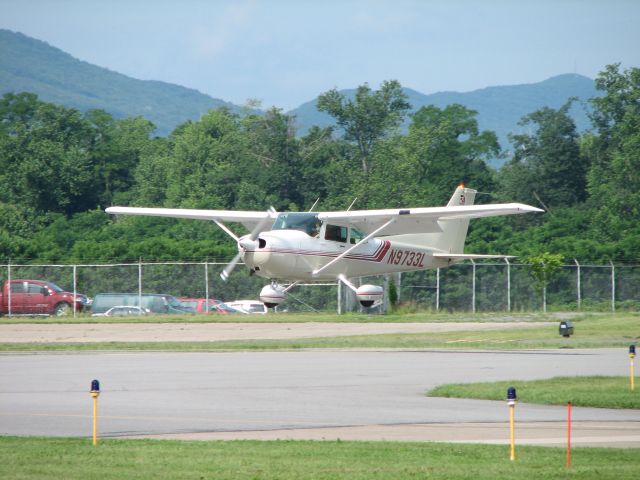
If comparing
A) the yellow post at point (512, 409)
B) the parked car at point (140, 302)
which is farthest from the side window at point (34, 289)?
the yellow post at point (512, 409)

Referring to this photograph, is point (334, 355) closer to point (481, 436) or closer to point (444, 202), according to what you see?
point (481, 436)

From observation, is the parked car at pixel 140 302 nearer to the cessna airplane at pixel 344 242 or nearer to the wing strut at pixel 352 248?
the cessna airplane at pixel 344 242

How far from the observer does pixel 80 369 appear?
23578mm

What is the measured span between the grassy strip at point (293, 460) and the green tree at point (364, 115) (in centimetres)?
7497

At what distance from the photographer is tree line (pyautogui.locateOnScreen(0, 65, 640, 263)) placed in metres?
67.4

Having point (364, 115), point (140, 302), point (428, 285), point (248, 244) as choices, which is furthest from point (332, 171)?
point (248, 244)

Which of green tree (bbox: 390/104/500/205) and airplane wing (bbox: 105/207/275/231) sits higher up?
green tree (bbox: 390/104/500/205)

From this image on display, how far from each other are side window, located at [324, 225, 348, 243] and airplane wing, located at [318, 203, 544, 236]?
163mm

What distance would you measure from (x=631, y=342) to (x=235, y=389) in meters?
13.9

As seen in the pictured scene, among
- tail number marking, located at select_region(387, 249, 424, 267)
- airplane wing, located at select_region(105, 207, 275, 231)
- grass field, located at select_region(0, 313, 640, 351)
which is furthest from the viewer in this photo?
airplane wing, located at select_region(105, 207, 275, 231)

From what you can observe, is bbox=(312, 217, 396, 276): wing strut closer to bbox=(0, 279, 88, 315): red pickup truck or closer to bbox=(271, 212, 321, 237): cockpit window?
bbox=(271, 212, 321, 237): cockpit window

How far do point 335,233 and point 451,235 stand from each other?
21.1 ft

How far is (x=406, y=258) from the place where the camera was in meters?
39.7

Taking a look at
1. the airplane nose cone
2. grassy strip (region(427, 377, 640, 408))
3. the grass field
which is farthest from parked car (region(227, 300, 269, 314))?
grassy strip (region(427, 377, 640, 408))
